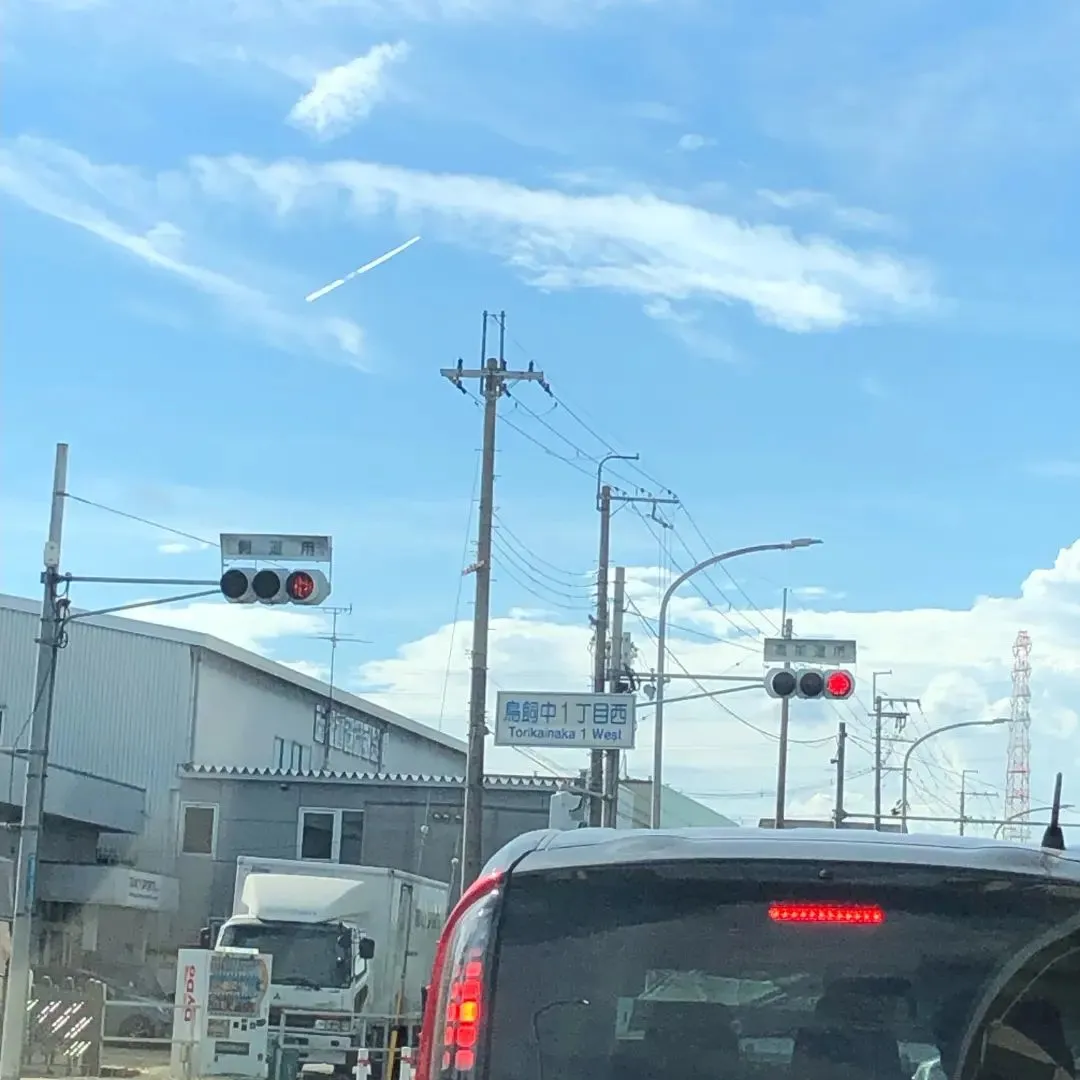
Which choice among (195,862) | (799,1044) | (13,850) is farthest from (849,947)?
(195,862)

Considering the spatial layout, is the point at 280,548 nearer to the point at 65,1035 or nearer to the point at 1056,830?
the point at 65,1035

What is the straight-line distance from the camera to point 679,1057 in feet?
13.8

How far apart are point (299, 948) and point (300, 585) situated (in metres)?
8.53

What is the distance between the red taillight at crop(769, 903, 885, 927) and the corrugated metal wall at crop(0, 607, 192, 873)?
150 feet

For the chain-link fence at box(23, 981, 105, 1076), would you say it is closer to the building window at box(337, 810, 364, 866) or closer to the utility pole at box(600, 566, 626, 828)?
the utility pole at box(600, 566, 626, 828)

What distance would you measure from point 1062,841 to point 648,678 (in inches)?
1334

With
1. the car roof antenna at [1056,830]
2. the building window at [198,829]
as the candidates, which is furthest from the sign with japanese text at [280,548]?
the building window at [198,829]

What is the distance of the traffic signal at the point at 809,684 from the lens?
95.4 feet

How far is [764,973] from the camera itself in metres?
4.23

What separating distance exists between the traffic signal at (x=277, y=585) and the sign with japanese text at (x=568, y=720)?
1493 cm

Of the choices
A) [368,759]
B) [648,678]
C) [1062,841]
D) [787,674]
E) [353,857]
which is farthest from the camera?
[368,759]

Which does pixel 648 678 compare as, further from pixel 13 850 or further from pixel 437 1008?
pixel 437 1008

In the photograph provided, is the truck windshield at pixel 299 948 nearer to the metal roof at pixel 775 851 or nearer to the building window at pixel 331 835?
the building window at pixel 331 835

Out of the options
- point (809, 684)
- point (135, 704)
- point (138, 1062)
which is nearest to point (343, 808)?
Result: point (135, 704)
